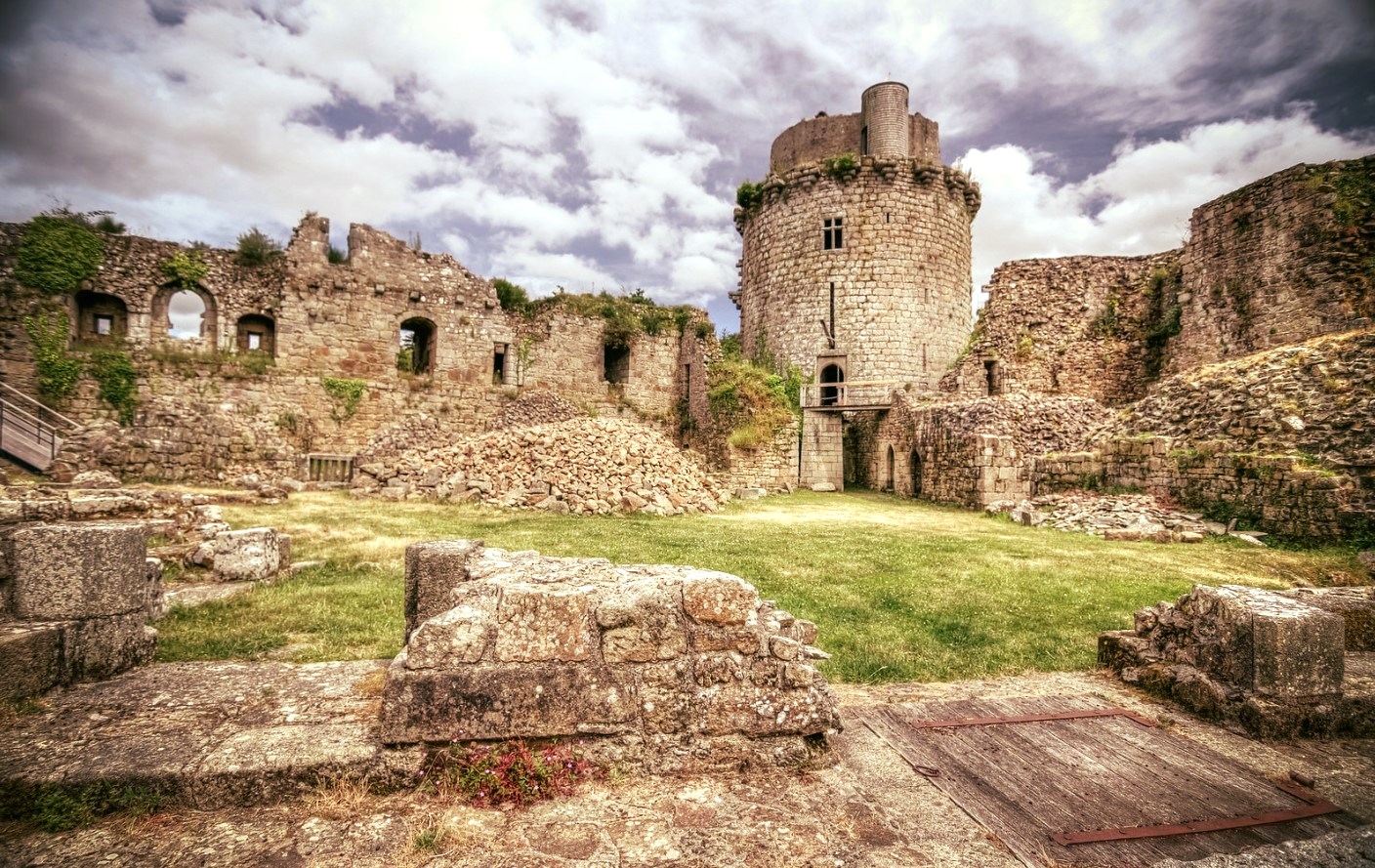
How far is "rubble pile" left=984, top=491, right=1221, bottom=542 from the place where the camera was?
35.1ft

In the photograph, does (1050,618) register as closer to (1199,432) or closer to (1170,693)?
(1170,693)

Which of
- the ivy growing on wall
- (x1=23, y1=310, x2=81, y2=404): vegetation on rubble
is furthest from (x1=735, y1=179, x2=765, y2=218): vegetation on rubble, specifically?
(x1=23, y1=310, x2=81, y2=404): vegetation on rubble

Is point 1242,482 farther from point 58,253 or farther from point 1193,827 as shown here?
point 58,253

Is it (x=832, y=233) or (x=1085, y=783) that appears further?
(x=832, y=233)

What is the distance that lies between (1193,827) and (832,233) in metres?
25.0

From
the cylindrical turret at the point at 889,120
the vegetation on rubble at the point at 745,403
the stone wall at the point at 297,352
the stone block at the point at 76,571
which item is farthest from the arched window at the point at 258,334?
the cylindrical turret at the point at 889,120

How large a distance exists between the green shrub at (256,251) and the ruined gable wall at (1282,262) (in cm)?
2811

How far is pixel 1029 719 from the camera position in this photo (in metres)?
3.64

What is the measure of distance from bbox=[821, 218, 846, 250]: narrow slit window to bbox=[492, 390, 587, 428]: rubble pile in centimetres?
1242

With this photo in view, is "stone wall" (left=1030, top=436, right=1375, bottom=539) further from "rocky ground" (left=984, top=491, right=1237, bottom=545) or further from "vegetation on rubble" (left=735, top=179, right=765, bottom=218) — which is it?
"vegetation on rubble" (left=735, top=179, right=765, bottom=218)

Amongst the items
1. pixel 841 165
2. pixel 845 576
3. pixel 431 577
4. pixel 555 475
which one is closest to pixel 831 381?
pixel 841 165

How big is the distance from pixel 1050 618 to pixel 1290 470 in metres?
7.81

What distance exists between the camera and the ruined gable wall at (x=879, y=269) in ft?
80.8

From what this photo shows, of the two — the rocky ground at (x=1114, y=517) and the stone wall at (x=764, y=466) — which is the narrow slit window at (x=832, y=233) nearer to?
the stone wall at (x=764, y=466)
